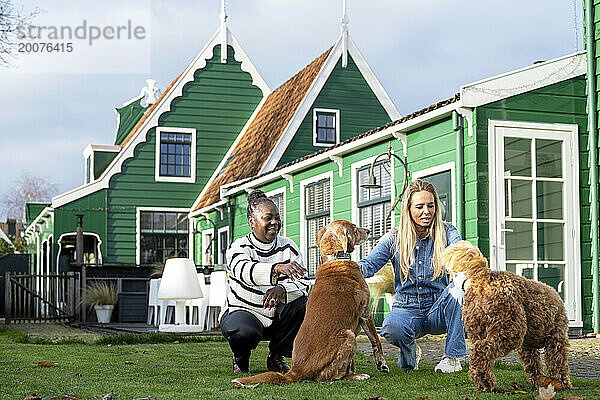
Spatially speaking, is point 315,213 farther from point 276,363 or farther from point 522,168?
point 276,363

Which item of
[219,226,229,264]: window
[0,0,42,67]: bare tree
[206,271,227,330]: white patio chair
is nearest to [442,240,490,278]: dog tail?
[206,271,227,330]: white patio chair

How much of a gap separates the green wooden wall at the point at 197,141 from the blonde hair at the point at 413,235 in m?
→ 15.1

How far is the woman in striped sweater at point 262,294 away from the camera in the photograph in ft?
17.8

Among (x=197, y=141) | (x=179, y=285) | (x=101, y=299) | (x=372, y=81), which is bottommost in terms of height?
(x=101, y=299)

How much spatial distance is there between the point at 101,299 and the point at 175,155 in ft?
16.5

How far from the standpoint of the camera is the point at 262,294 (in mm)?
5578

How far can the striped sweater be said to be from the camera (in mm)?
5512

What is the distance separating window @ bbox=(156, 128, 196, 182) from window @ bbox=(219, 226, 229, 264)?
2.48m

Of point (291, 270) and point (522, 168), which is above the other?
point (522, 168)

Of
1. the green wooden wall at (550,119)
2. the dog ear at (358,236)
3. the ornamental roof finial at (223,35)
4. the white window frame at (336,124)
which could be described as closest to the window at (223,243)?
the white window frame at (336,124)

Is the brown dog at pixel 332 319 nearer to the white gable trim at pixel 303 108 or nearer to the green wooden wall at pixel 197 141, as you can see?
the white gable trim at pixel 303 108

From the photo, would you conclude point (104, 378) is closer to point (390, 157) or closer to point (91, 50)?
point (390, 157)

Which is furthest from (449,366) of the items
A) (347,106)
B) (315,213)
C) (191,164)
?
(191,164)

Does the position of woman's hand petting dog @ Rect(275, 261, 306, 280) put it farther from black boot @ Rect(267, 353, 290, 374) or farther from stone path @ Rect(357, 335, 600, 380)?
stone path @ Rect(357, 335, 600, 380)
